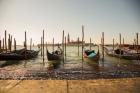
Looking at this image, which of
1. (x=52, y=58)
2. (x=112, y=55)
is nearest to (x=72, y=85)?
(x=52, y=58)

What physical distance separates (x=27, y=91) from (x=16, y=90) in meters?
0.27

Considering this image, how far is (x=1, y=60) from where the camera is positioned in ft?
84.3

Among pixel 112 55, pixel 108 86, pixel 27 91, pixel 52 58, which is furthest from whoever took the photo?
pixel 112 55

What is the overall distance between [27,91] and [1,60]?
22.7 m

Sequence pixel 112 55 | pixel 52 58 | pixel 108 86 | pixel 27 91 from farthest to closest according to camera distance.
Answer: pixel 112 55, pixel 52 58, pixel 108 86, pixel 27 91

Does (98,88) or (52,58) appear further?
(52,58)

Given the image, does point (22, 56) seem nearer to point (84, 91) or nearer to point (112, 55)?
point (112, 55)

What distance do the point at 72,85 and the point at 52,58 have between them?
20.4m

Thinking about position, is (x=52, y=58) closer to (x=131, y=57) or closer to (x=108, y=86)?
(x=131, y=57)

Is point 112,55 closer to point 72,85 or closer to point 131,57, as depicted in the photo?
point 131,57

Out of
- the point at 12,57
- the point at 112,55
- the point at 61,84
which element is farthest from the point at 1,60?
the point at 61,84

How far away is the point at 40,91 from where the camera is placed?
4.41 m

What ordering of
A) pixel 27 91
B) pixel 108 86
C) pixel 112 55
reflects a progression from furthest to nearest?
1. pixel 112 55
2. pixel 108 86
3. pixel 27 91

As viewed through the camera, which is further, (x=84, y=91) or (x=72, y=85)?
(x=72, y=85)
